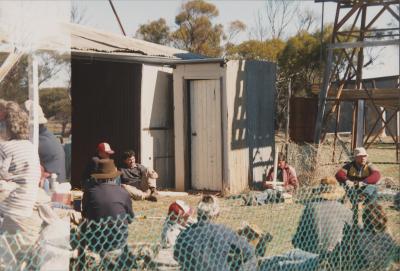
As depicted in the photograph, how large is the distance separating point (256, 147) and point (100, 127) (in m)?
3.24

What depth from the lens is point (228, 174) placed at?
1252cm

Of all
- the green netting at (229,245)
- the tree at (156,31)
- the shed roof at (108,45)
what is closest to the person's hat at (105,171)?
the green netting at (229,245)

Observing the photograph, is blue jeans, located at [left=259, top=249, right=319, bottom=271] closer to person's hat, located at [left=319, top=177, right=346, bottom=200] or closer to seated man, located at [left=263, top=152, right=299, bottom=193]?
person's hat, located at [left=319, top=177, right=346, bottom=200]

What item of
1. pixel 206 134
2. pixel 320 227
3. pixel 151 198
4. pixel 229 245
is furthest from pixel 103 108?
pixel 229 245

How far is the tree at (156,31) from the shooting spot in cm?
3856

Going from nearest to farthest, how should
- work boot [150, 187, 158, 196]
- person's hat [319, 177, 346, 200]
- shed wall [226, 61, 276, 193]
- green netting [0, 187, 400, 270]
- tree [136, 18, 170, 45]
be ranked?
green netting [0, 187, 400, 270]
person's hat [319, 177, 346, 200]
work boot [150, 187, 158, 196]
shed wall [226, 61, 276, 193]
tree [136, 18, 170, 45]

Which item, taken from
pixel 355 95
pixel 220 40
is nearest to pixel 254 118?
pixel 355 95

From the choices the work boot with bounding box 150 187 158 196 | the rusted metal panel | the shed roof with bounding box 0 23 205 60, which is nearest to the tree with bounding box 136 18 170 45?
the shed roof with bounding box 0 23 205 60

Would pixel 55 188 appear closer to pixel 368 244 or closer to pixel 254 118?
pixel 368 244

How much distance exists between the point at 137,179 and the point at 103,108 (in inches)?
98.4

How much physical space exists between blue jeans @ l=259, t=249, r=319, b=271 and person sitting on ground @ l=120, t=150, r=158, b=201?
543cm

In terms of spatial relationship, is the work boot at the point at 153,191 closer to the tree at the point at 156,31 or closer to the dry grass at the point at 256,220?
the dry grass at the point at 256,220

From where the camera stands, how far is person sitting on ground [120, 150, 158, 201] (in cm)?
1147

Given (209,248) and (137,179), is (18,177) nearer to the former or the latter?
(209,248)
